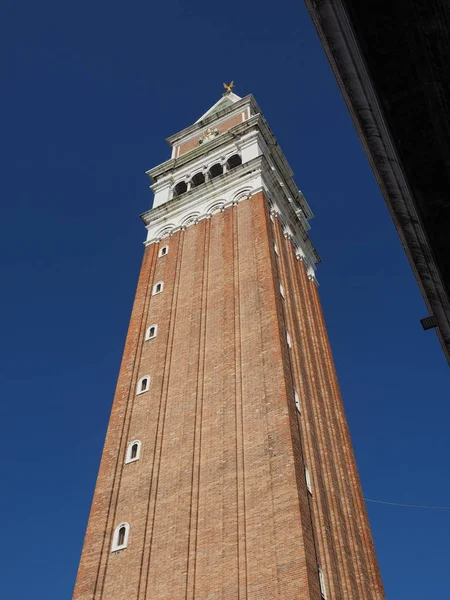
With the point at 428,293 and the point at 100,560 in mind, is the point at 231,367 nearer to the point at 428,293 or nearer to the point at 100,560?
the point at 100,560

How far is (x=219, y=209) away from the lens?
3222 cm

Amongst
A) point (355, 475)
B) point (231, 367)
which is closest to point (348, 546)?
point (355, 475)

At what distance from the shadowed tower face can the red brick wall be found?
54 mm

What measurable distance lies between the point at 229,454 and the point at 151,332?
9.08m

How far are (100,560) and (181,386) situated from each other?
6789 millimetres

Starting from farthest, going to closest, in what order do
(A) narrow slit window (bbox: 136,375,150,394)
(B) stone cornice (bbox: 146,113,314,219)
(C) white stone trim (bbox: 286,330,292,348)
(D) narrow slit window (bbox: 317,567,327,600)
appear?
(B) stone cornice (bbox: 146,113,314,219) < (A) narrow slit window (bbox: 136,375,150,394) < (C) white stone trim (bbox: 286,330,292,348) < (D) narrow slit window (bbox: 317,567,327,600)

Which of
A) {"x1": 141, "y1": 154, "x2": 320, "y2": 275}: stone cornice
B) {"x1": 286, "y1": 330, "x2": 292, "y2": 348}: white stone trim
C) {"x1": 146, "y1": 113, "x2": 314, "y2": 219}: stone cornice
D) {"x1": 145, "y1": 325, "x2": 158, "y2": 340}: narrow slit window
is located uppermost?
{"x1": 146, "y1": 113, "x2": 314, "y2": 219}: stone cornice

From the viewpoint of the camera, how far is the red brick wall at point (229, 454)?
16.7 metres

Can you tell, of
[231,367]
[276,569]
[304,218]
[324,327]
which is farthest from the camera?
[304,218]

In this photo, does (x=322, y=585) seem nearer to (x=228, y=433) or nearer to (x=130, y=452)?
(x=228, y=433)

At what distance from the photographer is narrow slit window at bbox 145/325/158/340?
26880 mm

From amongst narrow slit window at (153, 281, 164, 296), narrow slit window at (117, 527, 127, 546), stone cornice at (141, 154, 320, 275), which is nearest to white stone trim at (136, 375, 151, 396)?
narrow slit window at (153, 281, 164, 296)

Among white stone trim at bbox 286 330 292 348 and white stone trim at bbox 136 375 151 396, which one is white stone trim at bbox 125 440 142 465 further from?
white stone trim at bbox 286 330 292 348

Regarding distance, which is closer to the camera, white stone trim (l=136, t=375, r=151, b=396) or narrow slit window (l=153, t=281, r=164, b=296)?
white stone trim (l=136, t=375, r=151, b=396)
